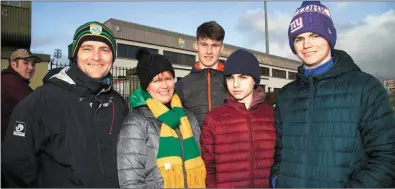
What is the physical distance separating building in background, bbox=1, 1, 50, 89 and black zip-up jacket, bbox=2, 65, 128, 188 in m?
11.6

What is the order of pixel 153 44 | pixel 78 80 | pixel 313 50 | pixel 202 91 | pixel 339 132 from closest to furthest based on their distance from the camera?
1. pixel 339 132
2. pixel 313 50
3. pixel 78 80
4. pixel 202 91
5. pixel 153 44

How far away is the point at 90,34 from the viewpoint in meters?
2.44

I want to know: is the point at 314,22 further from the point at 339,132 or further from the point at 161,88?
the point at 161,88

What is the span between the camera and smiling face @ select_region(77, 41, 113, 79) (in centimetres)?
243

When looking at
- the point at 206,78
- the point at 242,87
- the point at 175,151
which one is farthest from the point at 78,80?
the point at 206,78

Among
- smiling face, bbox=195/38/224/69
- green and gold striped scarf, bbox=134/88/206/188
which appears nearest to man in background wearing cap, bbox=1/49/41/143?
green and gold striped scarf, bbox=134/88/206/188

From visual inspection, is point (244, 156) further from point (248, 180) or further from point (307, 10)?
point (307, 10)

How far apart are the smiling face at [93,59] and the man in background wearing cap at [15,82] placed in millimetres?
2918

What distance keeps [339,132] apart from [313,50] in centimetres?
68

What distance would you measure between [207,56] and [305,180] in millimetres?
2014

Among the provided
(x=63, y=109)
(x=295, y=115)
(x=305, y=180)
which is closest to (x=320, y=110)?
(x=295, y=115)

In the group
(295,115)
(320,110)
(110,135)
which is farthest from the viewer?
(110,135)

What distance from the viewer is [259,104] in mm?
2756

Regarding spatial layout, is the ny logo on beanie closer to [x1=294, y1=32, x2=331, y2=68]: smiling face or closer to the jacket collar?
[x1=294, y1=32, x2=331, y2=68]: smiling face
